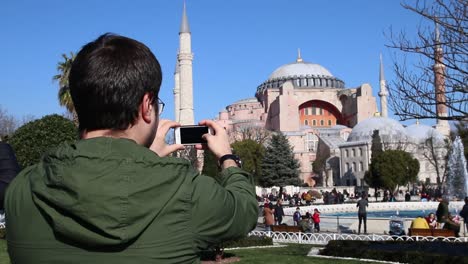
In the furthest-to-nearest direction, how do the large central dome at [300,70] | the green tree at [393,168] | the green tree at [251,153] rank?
the large central dome at [300,70], the green tree at [251,153], the green tree at [393,168]

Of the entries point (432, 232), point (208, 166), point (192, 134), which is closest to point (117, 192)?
point (192, 134)

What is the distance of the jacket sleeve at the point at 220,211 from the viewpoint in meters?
1.37

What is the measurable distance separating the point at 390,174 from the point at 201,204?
44361mm

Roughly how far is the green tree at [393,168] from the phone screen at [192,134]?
1710 inches

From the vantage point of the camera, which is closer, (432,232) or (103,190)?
(103,190)

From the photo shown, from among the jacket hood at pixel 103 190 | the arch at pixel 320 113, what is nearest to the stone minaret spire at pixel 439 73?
the jacket hood at pixel 103 190

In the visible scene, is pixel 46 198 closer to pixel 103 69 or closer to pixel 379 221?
pixel 103 69

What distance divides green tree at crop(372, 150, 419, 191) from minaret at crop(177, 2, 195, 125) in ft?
48.7

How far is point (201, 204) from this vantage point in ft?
4.48

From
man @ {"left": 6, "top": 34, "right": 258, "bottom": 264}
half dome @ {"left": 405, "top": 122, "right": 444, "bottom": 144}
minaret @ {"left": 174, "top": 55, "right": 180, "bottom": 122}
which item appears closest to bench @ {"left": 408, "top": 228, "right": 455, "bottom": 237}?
man @ {"left": 6, "top": 34, "right": 258, "bottom": 264}

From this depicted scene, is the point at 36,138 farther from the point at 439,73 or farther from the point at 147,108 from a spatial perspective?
the point at 147,108

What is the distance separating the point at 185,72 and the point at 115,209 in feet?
136

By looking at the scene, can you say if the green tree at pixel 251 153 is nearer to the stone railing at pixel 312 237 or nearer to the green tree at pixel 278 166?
the green tree at pixel 278 166

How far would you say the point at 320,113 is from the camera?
8062cm
